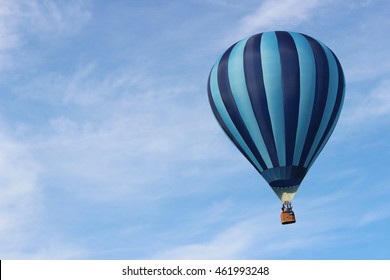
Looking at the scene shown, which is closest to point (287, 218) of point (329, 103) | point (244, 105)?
point (244, 105)

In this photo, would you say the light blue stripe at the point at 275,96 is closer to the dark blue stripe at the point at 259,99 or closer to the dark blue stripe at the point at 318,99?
the dark blue stripe at the point at 259,99

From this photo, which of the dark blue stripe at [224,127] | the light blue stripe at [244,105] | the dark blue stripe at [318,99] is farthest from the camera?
the dark blue stripe at [224,127]

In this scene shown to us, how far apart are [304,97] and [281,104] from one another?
1.39 meters

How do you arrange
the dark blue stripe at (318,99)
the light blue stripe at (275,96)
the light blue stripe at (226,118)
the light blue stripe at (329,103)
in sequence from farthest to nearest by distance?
the light blue stripe at (226,118) → the light blue stripe at (329,103) → the dark blue stripe at (318,99) → the light blue stripe at (275,96)

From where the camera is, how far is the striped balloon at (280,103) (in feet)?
151

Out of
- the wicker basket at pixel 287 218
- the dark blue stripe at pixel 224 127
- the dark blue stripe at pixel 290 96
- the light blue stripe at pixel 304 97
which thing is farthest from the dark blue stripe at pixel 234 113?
the wicker basket at pixel 287 218

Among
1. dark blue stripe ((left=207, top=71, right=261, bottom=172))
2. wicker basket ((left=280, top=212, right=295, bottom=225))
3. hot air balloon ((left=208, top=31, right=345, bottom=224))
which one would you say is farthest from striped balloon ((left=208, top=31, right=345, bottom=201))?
wicker basket ((left=280, top=212, right=295, bottom=225))

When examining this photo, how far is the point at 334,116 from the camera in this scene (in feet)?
157

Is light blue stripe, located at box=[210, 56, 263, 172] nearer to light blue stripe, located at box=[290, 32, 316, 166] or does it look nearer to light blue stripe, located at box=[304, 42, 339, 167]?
light blue stripe, located at box=[290, 32, 316, 166]

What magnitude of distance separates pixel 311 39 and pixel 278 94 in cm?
461

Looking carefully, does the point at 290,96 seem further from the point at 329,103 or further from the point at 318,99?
the point at 329,103

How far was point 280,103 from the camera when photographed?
45938 mm

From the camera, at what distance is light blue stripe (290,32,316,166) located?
46.1 metres

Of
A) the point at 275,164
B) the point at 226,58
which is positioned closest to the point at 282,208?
the point at 275,164
